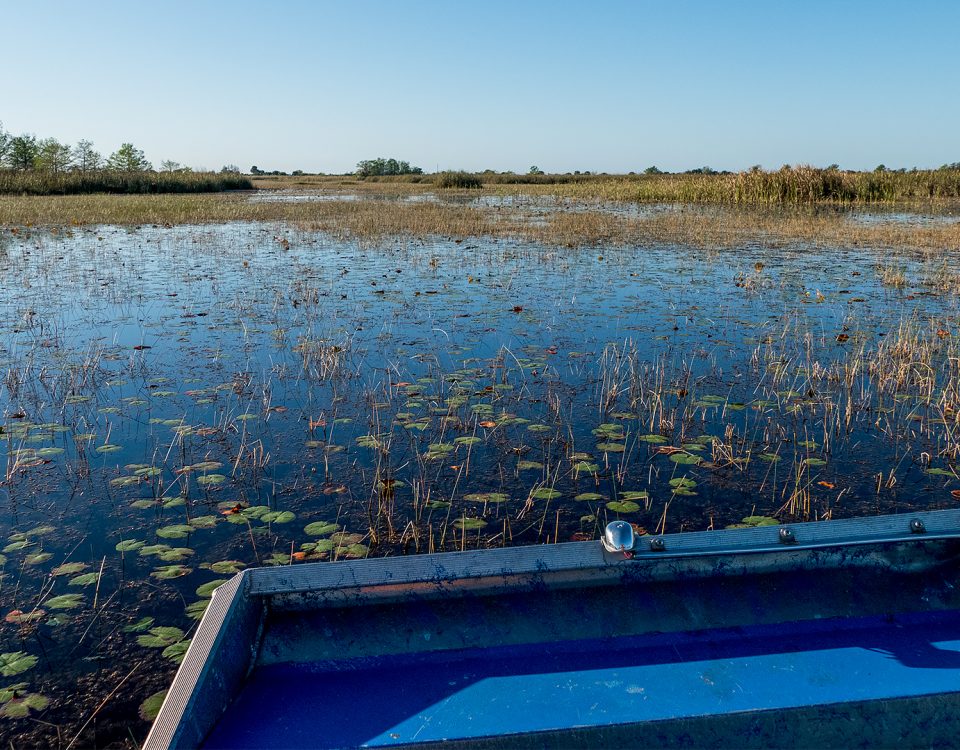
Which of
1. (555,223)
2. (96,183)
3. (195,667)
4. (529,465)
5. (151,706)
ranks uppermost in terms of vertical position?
(96,183)

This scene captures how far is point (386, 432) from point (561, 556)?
2.64m

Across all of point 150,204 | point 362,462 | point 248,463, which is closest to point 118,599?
point 248,463

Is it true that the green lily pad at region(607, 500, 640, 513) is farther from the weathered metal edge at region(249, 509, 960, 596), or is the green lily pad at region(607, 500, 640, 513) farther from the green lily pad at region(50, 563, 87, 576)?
the green lily pad at region(50, 563, 87, 576)

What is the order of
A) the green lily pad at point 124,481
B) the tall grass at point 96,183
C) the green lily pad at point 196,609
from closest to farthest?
the green lily pad at point 196,609 → the green lily pad at point 124,481 → the tall grass at point 96,183

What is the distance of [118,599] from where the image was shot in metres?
2.99

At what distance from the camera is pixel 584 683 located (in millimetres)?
2096

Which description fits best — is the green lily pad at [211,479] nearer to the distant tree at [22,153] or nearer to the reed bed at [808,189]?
the reed bed at [808,189]

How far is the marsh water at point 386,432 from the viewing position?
311cm

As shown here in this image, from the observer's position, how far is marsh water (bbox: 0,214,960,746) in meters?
3.11

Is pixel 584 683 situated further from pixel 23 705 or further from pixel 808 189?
pixel 808 189

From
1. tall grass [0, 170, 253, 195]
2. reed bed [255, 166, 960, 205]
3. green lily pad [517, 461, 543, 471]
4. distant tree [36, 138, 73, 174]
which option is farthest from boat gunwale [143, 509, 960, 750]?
distant tree [36, 138, 73, 174]

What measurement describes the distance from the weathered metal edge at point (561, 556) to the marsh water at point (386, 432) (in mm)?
866

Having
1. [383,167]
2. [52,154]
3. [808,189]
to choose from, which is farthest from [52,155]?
[808,189]

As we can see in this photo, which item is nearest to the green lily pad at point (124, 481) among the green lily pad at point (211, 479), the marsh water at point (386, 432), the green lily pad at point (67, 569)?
the marsh water at point (386, 432)
